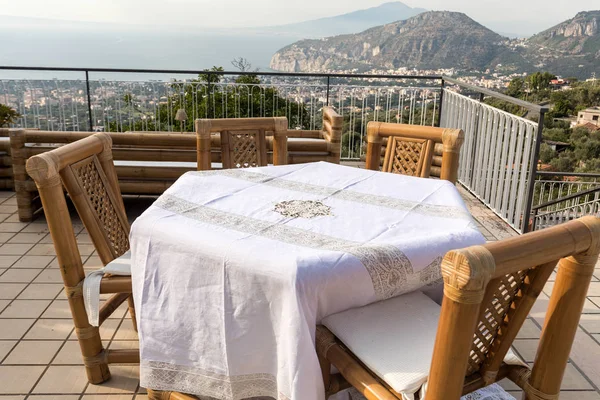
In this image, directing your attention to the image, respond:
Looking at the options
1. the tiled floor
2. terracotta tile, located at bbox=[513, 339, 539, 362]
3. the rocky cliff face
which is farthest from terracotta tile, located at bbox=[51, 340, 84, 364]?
the rocky cliff face

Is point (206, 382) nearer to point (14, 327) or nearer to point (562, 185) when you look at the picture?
point (14, 327)

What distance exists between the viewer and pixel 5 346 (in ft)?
8.04

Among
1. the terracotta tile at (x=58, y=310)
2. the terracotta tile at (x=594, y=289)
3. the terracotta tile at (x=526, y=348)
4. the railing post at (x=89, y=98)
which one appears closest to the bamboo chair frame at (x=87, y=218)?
the terracotta tile at (x=58, y=310)

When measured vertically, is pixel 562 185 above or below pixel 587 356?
→ below

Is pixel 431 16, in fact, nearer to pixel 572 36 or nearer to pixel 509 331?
pixel 572 36

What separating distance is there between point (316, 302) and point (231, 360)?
0.35 metres

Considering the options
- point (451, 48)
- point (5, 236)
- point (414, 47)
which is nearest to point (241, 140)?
point (5, 236)

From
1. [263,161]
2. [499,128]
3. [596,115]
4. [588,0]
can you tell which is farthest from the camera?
[588,0]

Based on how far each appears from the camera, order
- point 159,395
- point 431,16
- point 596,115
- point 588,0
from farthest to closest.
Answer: point 588,0 < point 431,16 < point 596,115 < point 159,395

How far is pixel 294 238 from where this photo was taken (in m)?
1.62

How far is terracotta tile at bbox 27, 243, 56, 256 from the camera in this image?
354cm

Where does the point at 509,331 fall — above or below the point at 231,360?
above

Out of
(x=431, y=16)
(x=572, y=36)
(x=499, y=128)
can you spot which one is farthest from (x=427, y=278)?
(x=572, y=36)

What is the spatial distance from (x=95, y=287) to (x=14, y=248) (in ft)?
6.71
